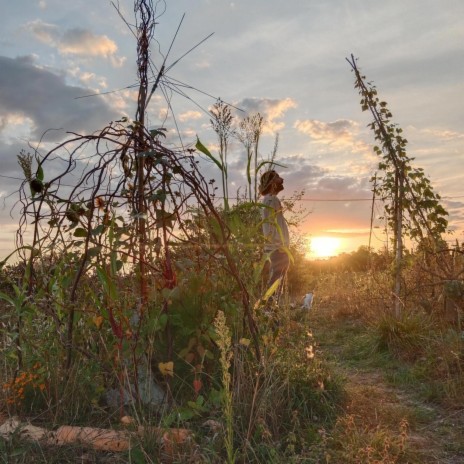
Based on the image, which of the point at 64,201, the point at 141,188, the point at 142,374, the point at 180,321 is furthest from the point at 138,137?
the point at 142,374

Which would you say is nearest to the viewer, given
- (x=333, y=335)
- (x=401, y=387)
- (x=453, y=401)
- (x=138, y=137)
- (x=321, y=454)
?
(x=321, y=454)

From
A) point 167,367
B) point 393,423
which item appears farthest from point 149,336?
point 393,423

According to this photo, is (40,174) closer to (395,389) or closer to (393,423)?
(393,423)

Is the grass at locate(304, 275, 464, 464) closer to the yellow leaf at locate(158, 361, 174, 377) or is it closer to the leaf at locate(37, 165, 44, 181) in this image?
the yellow leaf at locate(158, 361, 174, 377)

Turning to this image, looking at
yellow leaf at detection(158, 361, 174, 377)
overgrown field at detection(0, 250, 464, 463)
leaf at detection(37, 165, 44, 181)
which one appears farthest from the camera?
leaf at detection(37, 165, 44, 181)

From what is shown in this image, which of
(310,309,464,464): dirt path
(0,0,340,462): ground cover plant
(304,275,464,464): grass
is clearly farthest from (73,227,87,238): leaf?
(310,309,464,464): dirt path

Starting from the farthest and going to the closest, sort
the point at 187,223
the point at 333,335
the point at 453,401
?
the point at 333,335, the point at 453,401, the point at 187,223

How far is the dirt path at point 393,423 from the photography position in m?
3.15

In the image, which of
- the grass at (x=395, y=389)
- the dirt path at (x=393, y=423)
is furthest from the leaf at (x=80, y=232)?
the dirt path at (x=393, y=423)

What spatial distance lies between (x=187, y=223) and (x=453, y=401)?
8.27 ft

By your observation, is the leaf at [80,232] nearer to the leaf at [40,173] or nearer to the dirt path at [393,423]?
the leaf at [40,173]

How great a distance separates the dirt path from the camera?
10.3 ft

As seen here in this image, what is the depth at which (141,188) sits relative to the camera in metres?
3.40

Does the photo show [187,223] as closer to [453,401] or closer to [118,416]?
[118,416]
